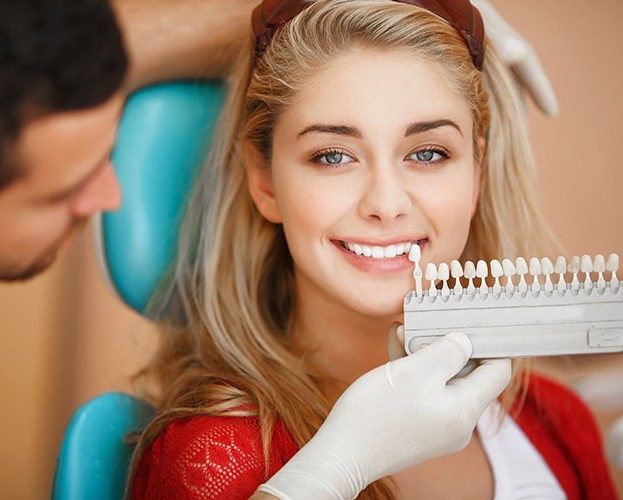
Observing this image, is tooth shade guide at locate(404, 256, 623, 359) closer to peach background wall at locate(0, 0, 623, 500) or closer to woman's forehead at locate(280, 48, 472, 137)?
woman's forehead at locate(280, 48, 472, 137)

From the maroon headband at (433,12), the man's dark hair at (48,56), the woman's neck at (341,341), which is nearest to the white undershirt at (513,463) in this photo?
the woman's neck at (341,341)

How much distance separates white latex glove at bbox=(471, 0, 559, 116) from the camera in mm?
1335

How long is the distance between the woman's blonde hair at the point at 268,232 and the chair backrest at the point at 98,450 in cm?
6

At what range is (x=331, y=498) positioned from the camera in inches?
33.4

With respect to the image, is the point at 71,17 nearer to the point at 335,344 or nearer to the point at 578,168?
the point at 335,344

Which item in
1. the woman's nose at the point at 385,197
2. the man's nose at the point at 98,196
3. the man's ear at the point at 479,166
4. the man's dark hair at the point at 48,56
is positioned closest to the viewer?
the man's dark hair at the point at 48,56

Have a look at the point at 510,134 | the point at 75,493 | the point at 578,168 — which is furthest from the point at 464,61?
the point at 578,168

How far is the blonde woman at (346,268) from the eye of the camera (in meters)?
0.94

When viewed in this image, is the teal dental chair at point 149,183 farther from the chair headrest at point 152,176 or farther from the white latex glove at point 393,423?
the white latex glove at point 393,423

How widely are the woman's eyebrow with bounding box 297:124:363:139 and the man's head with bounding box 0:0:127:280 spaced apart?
14.3 inches

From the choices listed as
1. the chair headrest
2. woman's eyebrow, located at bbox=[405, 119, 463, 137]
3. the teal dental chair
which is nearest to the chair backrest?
the teal dental chair

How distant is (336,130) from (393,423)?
15.2 inches

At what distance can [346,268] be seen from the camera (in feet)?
3.61

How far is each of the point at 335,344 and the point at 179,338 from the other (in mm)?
266
